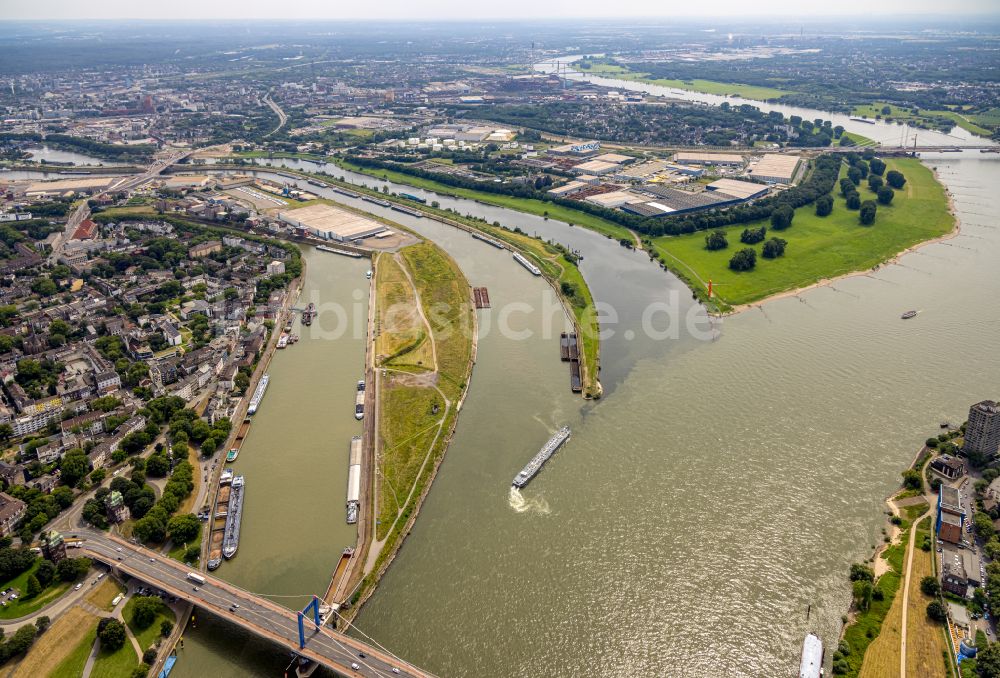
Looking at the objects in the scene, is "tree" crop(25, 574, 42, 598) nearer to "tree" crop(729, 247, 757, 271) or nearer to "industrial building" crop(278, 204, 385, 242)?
"industrial building" crop(278, 204, 385, 242)

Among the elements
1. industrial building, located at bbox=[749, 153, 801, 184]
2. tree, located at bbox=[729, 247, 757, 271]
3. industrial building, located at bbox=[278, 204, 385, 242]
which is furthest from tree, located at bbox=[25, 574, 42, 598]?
industrial building, located at bbox=[749, 153, 801, 184]

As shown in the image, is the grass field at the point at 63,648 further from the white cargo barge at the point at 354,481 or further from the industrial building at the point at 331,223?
the industrial building at the point at 331,223

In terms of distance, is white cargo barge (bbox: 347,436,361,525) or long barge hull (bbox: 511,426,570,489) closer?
white cargo barge (bbox: 347,436,361,525)

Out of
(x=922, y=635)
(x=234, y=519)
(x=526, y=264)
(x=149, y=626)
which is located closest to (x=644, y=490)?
(x=922, y=635)

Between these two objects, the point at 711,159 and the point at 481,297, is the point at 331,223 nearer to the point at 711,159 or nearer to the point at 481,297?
the point at 481,297

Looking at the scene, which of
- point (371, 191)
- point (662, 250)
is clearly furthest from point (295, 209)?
point (662, 250)

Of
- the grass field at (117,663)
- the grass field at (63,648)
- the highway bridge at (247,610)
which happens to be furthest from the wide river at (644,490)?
the grass field at (63,648)
